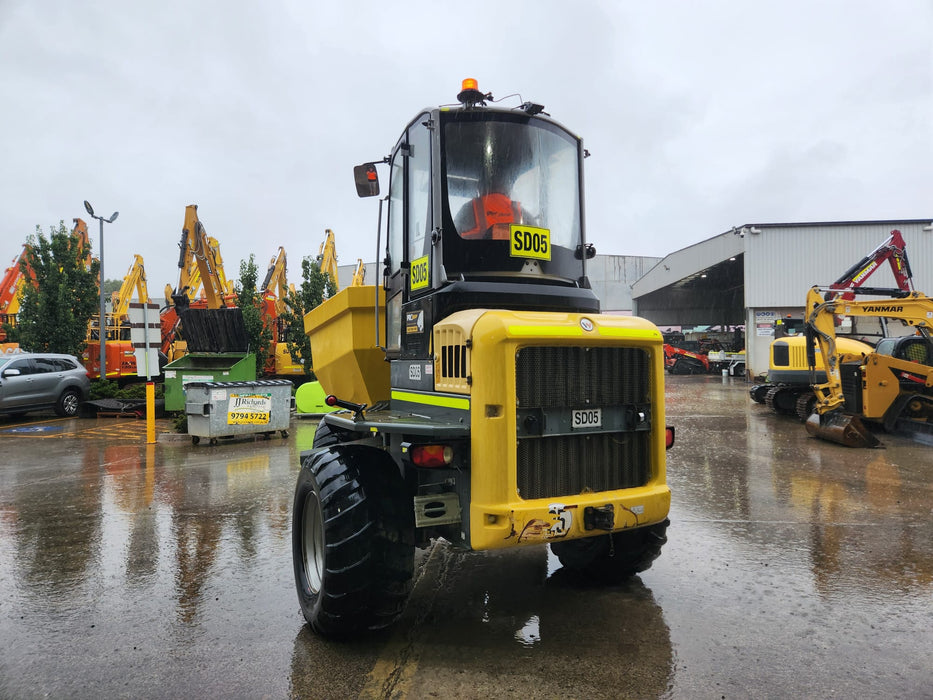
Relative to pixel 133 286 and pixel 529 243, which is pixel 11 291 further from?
pixel 529 243

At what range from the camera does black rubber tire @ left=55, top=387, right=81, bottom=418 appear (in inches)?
607

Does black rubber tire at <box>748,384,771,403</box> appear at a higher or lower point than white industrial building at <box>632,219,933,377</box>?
lower

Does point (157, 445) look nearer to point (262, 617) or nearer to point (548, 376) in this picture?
point (262, 617)

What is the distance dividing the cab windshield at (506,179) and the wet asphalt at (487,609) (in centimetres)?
242

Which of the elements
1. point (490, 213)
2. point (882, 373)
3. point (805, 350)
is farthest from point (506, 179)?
point (805, 350)

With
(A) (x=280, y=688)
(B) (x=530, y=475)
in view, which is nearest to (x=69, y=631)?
(A) (x=280, y=688)

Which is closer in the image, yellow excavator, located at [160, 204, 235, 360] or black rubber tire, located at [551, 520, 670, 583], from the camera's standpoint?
black rubber tire, located at [551, 520, 670, 583]

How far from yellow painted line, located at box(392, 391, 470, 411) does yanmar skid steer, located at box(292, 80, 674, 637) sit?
0.06ft

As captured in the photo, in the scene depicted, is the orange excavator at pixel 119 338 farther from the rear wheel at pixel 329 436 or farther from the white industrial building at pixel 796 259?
Result: the white industrial building at pixel 796 259

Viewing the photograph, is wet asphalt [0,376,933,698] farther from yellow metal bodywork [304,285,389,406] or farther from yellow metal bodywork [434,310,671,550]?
yellow metal bodywork [304,285,389,406]

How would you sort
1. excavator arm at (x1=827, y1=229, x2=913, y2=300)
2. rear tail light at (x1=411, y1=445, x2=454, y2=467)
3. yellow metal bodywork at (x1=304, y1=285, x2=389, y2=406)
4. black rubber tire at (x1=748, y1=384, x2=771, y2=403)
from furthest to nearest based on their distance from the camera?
1. black rubber tire at (x1=748, y1=384, x2=771, y2=403)
2. excavator arm at (x1=827, y1=229, x2=913, y2=300)
3. yellow metal bodywork at (x1=304, y1=285, x2=389, y2=406)
4. rear tail light at (x1=411, y1=445, x2=454, y2=467)

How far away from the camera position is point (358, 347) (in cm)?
500

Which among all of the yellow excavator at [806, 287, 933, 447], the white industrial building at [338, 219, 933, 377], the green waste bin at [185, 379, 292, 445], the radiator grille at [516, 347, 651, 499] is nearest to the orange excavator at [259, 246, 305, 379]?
the green waste bin at [185, 379, 292, 445]

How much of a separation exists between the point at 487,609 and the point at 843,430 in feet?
29.4
